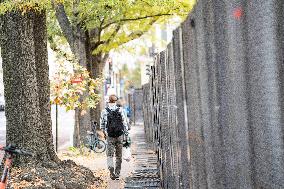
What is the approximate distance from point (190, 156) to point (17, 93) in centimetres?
681

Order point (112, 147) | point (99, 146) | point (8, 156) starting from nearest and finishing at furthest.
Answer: point (8, 156) < point (112, 147) < point (99, 146)

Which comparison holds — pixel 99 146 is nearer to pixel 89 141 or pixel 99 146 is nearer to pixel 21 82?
pixel 89 141

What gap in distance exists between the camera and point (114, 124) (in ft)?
40.2

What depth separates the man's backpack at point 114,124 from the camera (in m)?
12.3

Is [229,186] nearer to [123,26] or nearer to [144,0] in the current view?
[144,0]

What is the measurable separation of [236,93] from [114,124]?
9579mm

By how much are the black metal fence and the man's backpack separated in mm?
7992

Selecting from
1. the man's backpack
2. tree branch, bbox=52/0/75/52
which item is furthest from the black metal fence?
tree branch, bbox=52/0/75/52

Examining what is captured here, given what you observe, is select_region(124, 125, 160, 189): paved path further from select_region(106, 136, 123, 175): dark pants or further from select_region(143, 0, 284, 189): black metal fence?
select_region(143, 0, 284, 189): black metal fence

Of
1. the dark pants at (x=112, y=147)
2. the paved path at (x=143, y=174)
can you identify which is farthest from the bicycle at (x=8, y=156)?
the dark pants at (x=112, y=147)

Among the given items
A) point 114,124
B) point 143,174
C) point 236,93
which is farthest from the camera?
point 143,174

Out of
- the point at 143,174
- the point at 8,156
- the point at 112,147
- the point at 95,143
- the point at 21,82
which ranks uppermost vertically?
the point at 21,82

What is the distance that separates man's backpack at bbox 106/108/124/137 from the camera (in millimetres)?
12266

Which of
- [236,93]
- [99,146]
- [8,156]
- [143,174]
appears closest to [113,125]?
[143,174]
